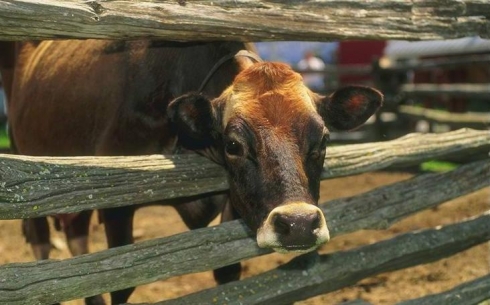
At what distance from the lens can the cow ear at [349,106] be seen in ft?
12.1

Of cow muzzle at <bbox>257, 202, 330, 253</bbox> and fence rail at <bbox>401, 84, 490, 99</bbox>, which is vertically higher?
cow muzzle at <bbox>257, 202, 330, 253</bbox>

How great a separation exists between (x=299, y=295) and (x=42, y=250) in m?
2.66

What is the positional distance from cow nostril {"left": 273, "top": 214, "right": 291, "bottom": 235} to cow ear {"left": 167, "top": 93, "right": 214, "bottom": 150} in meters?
0.81

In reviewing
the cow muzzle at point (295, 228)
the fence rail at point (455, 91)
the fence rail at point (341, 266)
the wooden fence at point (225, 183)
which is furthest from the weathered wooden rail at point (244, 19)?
the fence rail at point (455, 91)

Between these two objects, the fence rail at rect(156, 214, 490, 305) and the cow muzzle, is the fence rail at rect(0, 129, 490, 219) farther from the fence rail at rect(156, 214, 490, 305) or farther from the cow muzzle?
the cow muzzle

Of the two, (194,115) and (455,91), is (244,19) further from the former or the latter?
(455,91)

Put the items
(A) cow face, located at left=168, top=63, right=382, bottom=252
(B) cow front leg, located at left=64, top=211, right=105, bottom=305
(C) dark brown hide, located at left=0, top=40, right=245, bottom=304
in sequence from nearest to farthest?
(A) cow face, located at left=168, top=63, right=382, bottom=252, (C) dark brown hide, located at left=0, top=40, right=245, bottom=304, (B) cow front leg, located at left=64, top=211, right=105, bottom=305

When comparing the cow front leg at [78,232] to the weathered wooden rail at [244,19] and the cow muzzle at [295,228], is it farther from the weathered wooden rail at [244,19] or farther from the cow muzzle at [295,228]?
the cow muzzle at [295,228]

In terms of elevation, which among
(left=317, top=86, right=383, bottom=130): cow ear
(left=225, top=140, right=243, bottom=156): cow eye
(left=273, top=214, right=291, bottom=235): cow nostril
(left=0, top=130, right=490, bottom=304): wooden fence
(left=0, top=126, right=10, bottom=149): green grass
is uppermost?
(left=317, top=86, right=383, bottom=130): cow ear

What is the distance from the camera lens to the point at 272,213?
Answer: 302 centimetres

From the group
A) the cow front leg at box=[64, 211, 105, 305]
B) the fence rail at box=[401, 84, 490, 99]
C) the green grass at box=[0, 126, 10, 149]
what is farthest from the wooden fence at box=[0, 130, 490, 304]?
the green grass at box=[0, 126, 10, 149]

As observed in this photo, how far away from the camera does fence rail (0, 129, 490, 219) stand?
9.55ft

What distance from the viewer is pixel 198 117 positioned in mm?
3631

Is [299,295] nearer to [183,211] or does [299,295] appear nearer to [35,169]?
[183,211]
